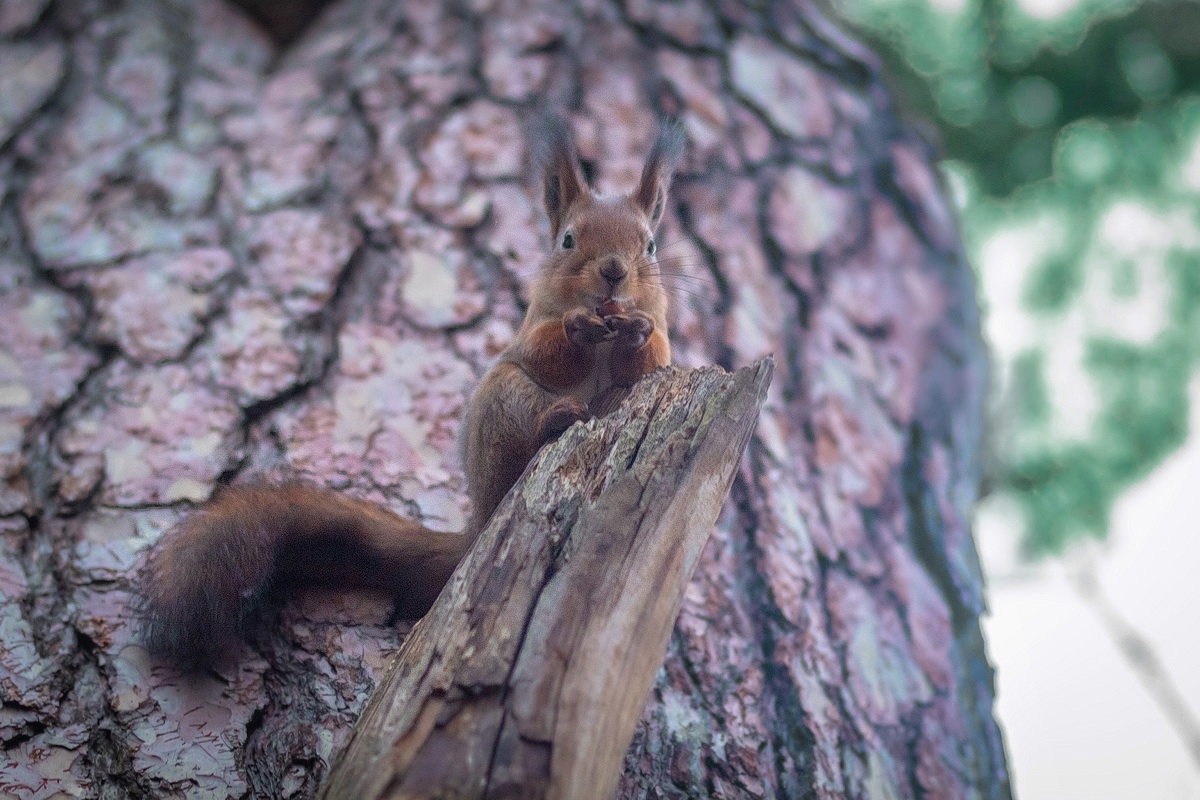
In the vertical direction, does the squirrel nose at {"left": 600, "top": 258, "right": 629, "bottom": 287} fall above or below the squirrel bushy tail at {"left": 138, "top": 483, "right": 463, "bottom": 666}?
above

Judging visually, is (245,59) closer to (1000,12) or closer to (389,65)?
(389,65)

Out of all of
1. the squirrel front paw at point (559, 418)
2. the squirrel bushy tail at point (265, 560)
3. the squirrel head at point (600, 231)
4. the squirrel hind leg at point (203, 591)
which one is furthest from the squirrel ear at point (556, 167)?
the squirrel hind leg at point (203, 591)

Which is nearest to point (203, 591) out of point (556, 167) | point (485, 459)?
point (485, 459)

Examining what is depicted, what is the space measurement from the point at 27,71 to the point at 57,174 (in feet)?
1.62

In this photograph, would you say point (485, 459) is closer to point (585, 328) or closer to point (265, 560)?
point (585, 328)

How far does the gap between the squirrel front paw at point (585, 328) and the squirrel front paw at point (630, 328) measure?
1 cm

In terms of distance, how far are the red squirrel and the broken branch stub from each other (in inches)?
16.2

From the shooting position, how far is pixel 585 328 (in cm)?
172

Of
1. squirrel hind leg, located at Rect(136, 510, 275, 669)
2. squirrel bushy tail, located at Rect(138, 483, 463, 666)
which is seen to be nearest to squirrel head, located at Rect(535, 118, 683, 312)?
squirrel bushy tail, located at Rect(138, 483, 463, 666)

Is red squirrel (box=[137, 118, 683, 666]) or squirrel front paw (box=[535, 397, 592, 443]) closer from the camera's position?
red squirrel (box=[137, 118, 683, 666])

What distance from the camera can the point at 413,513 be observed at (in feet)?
6.18

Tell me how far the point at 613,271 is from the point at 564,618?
0.96 m

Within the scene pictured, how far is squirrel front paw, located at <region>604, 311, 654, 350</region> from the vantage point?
5.59 feet

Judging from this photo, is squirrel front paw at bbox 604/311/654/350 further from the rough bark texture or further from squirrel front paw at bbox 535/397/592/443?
the rough bark texture
